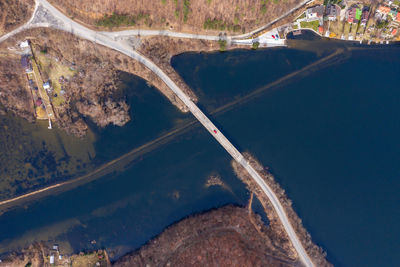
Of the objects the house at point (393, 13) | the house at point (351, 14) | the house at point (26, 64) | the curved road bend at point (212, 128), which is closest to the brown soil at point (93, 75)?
the curved road bend at point (212, 128)

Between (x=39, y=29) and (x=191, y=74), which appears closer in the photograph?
(x=39, y=29)

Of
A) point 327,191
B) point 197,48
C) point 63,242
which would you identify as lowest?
point 327,191

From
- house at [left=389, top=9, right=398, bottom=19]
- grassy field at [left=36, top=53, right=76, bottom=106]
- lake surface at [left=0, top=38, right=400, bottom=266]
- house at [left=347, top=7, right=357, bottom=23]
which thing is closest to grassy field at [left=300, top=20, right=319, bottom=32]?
lake surface at [left=0, top=38, right=400, bottom=266]

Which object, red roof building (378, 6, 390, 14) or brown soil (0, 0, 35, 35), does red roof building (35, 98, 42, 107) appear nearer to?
brown soil (0, 0, 35, 35)

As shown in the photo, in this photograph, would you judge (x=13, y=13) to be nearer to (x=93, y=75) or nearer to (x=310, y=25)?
(x=93, y=75)

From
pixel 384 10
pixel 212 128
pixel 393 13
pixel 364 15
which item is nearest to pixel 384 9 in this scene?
pixel 384 10

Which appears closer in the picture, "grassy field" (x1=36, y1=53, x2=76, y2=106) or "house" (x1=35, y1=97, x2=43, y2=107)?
"grassy field" (x1=36, y1=53, x2=76, y2=106)

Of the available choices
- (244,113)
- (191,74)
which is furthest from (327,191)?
(191,74)

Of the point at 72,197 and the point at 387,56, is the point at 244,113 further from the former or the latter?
the point at 72,197
